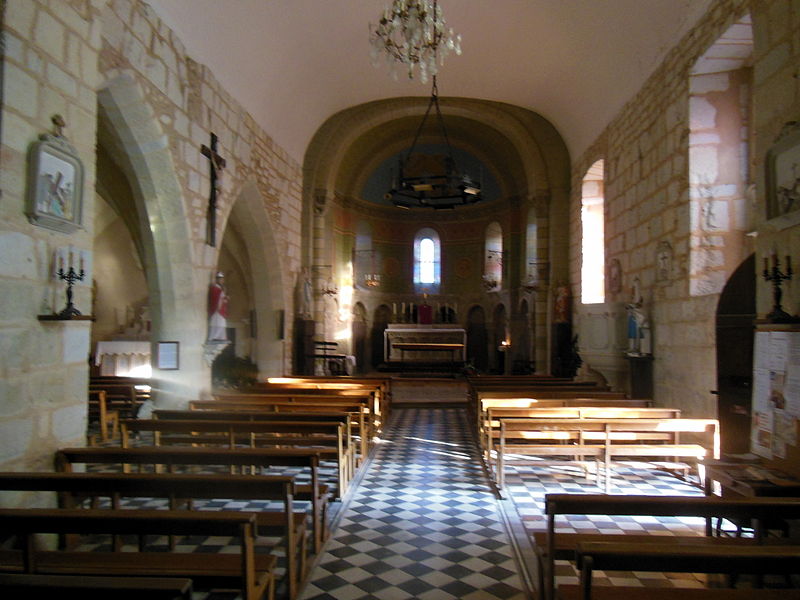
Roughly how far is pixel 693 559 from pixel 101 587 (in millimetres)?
1943

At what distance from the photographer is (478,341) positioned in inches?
790

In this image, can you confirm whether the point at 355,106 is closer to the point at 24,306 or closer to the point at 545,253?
the point at 545,253

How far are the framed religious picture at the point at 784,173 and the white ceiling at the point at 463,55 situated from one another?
3169 millimetres

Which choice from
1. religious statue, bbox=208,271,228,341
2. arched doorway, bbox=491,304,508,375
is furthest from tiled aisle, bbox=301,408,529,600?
arched doorway, bbox=491,304,508,375

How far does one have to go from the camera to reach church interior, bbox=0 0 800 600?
128 inches

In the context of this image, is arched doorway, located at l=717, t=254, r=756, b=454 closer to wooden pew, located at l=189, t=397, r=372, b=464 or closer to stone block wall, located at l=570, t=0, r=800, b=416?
stone block wall, located at l=570, t=0, r=800, b=416

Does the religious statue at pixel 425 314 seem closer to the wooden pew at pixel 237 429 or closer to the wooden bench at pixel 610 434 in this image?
the wooden bench at pixel 610 434

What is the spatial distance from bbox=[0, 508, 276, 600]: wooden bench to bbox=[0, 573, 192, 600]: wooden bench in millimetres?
543

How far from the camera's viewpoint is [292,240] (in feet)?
44.5

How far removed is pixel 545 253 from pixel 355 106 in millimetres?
6041

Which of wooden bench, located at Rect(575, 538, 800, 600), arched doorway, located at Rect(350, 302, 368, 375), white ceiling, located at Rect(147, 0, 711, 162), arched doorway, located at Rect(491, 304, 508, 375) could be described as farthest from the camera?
arched doorway, located at Rect(350, 302, 368, 375)

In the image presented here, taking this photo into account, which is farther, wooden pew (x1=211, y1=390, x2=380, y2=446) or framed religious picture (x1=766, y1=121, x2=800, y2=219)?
Answer: wooden pew (x1=211, y1=390, x2=380, y2=446)

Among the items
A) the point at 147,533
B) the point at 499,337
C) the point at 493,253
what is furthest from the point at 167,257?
the point at 493,253

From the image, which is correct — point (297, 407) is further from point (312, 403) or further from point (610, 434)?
point (610, 434)
